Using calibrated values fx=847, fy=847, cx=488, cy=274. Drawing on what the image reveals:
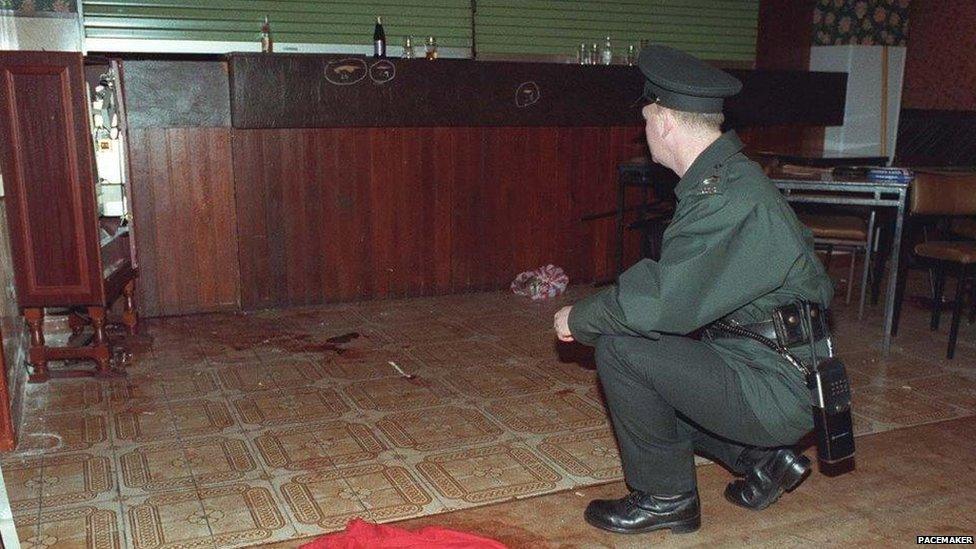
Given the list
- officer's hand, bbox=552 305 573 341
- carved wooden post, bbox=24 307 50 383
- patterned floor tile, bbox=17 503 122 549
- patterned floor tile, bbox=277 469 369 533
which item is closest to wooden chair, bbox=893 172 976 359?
officer's hand, bbox=552 305 573 341

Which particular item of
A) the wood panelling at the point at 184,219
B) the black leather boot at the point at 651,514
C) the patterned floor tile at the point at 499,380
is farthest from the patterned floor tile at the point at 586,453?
the wood panelling at the point at 184,219

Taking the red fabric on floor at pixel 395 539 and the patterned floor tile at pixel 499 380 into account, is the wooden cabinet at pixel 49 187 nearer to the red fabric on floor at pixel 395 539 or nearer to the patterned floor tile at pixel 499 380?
the patterned floor tile at pixel 499 380

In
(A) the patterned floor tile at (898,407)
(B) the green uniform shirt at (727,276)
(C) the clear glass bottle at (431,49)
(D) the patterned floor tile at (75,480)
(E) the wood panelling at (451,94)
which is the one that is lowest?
(A) the patterned floor tile at (898,407)

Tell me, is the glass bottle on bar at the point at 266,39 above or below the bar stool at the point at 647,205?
above

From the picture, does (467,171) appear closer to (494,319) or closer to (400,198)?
(400,198)

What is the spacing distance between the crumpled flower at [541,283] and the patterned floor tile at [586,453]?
7.15ft

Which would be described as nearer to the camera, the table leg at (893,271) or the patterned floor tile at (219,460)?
the patterned floor tile at (219,460)

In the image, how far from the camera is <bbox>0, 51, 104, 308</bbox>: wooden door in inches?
138

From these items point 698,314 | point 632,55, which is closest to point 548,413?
point 698,314

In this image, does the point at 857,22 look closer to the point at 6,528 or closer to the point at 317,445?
the point at 317,445

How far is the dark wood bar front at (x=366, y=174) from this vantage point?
4738mm

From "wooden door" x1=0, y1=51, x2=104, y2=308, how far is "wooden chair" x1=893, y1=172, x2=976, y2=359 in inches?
155

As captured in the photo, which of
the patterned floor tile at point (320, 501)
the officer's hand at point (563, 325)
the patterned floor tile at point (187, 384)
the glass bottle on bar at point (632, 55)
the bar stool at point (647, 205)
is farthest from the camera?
the glass bottle on bar at point (632, 55)

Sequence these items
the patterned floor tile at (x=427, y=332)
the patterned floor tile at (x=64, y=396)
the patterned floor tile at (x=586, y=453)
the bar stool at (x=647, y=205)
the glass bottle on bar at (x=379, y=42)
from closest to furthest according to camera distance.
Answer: the patterned floor tile at (x=586, y=453)
the patterned floor tile at (x=64, y=396)
the patterned floor tile at (x=427, y=332)
the glass bottle on bar at (x=379, y=42)
the bar stool at (x=647, y=205)
